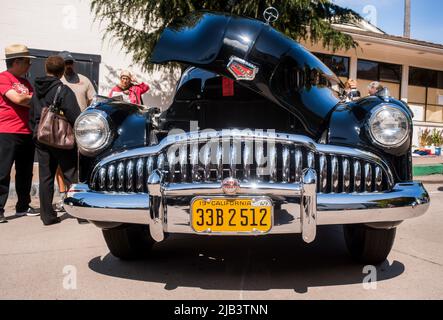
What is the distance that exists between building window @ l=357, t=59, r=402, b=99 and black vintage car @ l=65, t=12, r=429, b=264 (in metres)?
10.8

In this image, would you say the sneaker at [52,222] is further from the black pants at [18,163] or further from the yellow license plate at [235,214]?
the yellow license plate at [235,214]

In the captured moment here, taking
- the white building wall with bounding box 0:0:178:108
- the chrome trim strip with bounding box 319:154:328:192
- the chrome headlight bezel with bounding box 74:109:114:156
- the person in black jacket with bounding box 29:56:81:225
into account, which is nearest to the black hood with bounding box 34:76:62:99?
the person in black jacket with bounding box 29:56:81:225

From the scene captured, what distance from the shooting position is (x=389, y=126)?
2.46 m

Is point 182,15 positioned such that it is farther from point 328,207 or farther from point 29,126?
point 328,207

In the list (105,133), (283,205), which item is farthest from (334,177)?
(105,133)

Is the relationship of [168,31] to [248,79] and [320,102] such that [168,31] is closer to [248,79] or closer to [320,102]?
[248,79]

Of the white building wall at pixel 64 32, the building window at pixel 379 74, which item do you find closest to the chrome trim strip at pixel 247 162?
the white building wall at pixel 64 32

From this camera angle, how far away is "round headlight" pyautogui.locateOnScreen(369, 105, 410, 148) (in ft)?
8.01

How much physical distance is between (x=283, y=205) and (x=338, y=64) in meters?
11.2

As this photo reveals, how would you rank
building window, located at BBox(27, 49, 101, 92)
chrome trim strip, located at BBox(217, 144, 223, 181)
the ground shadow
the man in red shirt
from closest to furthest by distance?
chrome trim strip, located at BBox(217, 144, 223, 181) → the ground shadow → the man in red shirt → building window, located at BBox(27, 49, 101, 92)

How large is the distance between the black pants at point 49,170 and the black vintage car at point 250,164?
1.46 metres

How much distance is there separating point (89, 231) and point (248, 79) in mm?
2149

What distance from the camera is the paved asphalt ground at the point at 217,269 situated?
7.88 feet

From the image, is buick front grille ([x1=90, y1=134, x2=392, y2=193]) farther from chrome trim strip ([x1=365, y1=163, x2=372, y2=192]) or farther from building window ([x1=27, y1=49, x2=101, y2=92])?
building window ([x1=27, y1=49, x2=101, y2=92])
